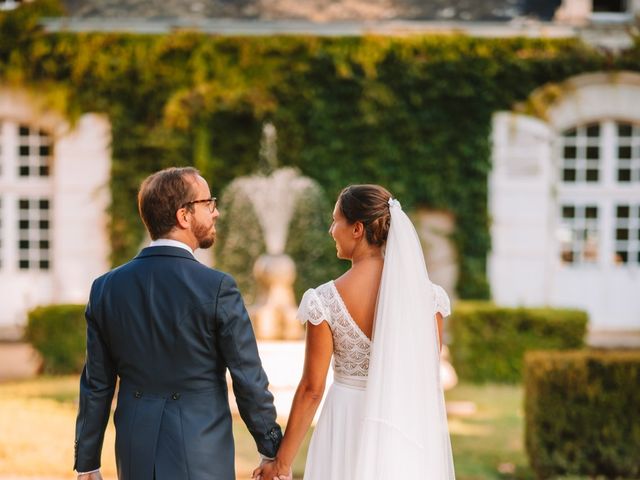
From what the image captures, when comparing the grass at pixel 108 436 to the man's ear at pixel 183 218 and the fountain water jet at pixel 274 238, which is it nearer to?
the fountain water jet at pixel 274 238

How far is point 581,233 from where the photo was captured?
11.9 m

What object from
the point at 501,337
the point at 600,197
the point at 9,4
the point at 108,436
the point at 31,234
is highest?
the point at 9,4

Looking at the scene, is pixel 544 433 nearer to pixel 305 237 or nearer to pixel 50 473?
pixel 50 473

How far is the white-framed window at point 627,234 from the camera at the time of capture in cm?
1185

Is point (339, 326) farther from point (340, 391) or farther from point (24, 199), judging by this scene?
point (24, 199)

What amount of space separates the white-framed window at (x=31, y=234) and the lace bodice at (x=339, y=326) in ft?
32.4

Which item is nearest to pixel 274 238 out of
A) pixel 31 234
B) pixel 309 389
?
pixel 31 234

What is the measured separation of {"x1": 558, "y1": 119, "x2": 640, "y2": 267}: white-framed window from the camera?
1179cm

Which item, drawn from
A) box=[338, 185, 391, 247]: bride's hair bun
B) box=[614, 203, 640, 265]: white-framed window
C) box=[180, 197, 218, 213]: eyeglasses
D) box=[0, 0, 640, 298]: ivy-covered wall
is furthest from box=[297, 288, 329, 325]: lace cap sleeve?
box=[614, 203, 640, 265]: white-framed window

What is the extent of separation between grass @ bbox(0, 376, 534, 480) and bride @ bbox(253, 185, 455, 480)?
2651 mm

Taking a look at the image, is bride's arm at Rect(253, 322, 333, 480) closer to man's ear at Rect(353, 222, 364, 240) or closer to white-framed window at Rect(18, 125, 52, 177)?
man's ear at Rect(353, 222, 364, 240)

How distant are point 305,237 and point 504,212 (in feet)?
9.56

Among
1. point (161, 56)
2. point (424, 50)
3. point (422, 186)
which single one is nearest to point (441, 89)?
point (424, 50)

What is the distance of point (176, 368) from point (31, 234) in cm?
1009
